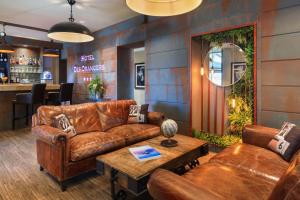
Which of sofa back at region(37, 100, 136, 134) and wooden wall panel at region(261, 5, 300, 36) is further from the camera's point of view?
sofa back at region(37, 100, 136, 134)

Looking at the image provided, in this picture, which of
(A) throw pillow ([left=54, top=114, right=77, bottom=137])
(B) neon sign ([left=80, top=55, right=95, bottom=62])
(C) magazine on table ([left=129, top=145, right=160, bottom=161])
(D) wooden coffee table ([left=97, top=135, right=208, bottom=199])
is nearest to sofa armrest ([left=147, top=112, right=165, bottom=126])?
(D) wooden coffee table ([left=97, top=135, right=208, bottom=199])

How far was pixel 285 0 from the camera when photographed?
2760 millimetres

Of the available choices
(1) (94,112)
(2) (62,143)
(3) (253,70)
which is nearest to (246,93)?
(3) (253,70)

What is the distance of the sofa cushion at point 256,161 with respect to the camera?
179 centimetres

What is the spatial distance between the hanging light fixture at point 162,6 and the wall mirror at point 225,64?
1825 millimetres

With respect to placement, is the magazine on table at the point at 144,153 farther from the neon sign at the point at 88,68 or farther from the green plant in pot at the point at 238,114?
the neon sign at the point at 88,68

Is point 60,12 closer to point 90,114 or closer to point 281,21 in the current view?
point 90,114

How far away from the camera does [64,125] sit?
2777 mm

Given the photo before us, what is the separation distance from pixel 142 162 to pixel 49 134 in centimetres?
120

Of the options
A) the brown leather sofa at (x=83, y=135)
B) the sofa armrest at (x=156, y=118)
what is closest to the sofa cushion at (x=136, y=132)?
the brown leather sofa at (x=83, y=135)

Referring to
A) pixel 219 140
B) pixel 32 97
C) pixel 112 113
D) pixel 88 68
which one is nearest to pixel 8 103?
pixel 32 97

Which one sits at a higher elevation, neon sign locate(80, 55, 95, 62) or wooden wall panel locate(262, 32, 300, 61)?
neon sign locate(80, 55, 95, 62)

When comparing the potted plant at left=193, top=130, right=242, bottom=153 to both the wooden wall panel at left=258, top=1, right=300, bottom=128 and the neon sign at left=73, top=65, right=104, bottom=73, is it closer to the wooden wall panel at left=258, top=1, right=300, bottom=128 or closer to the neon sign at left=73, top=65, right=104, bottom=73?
the wooden wall panel at left=258, top=1, right=300, bottom=128

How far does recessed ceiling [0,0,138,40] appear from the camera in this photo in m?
4.27
